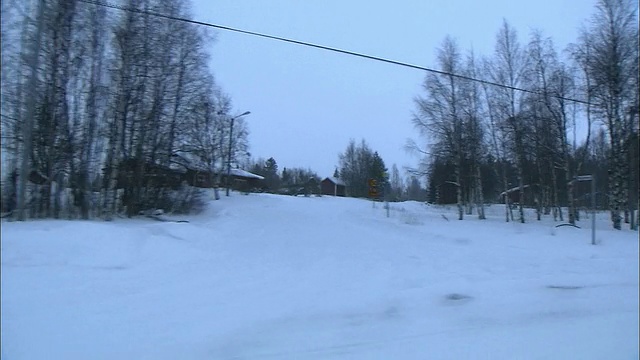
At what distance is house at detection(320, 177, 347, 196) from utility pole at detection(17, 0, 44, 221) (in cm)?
8452

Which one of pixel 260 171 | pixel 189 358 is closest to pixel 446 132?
pixel 189 358

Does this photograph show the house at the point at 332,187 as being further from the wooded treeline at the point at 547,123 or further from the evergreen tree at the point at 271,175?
the wooded treeline at the point at 547,123

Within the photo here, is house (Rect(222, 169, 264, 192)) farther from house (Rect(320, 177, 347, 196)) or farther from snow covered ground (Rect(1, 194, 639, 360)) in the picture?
snow covered ground (Rect(1, 194, 639, 360))

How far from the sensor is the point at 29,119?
430 centimetres

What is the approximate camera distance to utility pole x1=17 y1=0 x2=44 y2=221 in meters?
3.82

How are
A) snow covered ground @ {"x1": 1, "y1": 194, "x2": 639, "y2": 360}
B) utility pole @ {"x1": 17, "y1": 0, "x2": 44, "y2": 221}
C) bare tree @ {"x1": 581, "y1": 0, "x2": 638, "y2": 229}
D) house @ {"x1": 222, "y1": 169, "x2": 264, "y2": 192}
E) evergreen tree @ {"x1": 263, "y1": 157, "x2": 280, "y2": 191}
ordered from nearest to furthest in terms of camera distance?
utility pole @ {"x1": 17, "y1": 0, "x2": 44, "y2": 221}
snow covered ground @ {"x1": 1, "y1": 194, "x2": 639, "y2": 360}
bare tree @ {"x1": 581, "y1": 0, "x2": 638, "y2": 229}
house @ {"x1": 222, "y1": 169, "x2": 264, "y2": 192}
evergreen tree @ {"x1": 263, "y1": 157, "x2": 280, "y2": 191}

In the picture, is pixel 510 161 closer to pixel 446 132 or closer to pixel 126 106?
pixel 446 132

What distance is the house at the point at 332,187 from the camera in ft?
294

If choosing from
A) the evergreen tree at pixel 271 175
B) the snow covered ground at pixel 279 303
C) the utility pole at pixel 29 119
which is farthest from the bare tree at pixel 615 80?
the evergreen tree at pixel 271 175

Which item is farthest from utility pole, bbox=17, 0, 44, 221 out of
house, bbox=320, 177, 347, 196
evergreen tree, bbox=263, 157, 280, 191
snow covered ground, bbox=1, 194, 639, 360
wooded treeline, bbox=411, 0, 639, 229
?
house, bbox=320, 177, 347, 196

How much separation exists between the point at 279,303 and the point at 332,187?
83.9 meters

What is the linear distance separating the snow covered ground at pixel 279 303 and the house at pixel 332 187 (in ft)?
258

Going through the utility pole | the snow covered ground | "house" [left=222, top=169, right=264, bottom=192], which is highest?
"house" [left=222, top=169, right=264, bottom=192]

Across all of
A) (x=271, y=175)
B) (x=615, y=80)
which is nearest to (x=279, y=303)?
(x=615, y=80)
